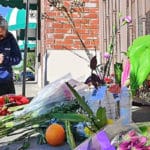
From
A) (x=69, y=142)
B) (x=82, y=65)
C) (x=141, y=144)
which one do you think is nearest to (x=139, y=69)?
(x=141, y=144)

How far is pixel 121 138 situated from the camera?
1.11 metres

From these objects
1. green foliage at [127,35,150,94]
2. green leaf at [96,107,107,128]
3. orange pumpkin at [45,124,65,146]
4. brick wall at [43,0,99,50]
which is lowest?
orange pumpkin at [45,124,65,146]

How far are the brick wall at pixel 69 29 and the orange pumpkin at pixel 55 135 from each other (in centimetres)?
596

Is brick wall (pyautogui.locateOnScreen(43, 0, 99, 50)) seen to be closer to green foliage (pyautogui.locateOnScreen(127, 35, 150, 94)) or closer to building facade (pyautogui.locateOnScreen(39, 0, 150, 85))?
building facade (pyautogui.locateOnScreen(39, 0, 150, 85))

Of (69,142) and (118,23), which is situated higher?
(118,23)

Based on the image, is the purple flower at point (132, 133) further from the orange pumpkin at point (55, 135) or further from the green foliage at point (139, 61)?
the orange pumpkin at point (55, 135)

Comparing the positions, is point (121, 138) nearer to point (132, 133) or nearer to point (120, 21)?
A: point (132, 133)

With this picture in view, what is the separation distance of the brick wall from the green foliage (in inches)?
260

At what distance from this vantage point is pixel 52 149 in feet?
5.03

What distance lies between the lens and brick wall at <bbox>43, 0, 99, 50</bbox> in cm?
767

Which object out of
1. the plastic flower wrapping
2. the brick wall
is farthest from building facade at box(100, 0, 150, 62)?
the plastic flower wrapping

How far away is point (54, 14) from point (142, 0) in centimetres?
289

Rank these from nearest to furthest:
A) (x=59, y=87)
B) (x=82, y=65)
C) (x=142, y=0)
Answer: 1. (x=59, y=87)
2. (x=142, y=0)
3. (x=82, y=65)

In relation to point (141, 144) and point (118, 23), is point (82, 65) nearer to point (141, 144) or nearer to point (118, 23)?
point (118, 23)
